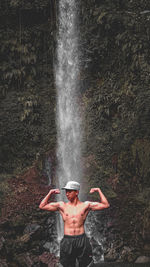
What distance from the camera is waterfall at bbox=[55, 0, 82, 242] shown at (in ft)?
48.2

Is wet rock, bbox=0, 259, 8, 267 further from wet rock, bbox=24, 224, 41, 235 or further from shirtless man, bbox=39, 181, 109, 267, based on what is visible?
shirtless man, bbox=39, 181, 109, 267

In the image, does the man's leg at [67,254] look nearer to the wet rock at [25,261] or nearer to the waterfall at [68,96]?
the wet rock at [25,261]

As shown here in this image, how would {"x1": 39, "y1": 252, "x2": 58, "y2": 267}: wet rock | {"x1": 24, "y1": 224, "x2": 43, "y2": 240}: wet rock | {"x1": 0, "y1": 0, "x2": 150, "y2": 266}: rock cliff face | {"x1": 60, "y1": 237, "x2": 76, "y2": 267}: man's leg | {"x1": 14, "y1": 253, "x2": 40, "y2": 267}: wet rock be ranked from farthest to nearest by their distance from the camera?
{"x1": 0, "y1": 0, "x2": 150, "y2": 266}: rock cliff face, {"x1": 24, "y1": 224, "x2": 43, "y2": 240}: wet rock, {"x1": 39, "y1": 252, "x2": 58, "y2": 267}: wet rock, {"x1": 14, "y1": 253, "x2": 40, "y2": 267}: wet rock, {"x1": 60, "y1": 237, "x2": 76, "y2": 267}: man's leg

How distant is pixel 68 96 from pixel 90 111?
114 cm

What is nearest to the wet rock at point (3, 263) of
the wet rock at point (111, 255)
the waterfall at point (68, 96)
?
the wet rock at point (111, 255)

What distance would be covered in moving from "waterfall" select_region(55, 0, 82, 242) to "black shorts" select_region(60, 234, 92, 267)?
9123 millimetres

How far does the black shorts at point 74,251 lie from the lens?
490cm

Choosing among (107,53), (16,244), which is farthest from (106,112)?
(16,244)

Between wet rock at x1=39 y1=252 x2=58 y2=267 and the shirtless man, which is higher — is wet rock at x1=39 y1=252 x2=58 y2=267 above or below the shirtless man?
below

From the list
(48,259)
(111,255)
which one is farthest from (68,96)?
(48,259)

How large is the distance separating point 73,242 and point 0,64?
12234 millimetres

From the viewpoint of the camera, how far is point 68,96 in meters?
16.0

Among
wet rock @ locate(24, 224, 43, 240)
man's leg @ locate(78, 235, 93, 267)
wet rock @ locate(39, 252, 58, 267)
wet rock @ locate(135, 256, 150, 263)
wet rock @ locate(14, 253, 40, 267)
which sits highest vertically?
man's leg @ locate(78, 235, 93, 267)

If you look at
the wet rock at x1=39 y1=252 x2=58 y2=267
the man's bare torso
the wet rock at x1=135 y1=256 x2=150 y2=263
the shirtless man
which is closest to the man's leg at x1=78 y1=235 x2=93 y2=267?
the shirtless man
